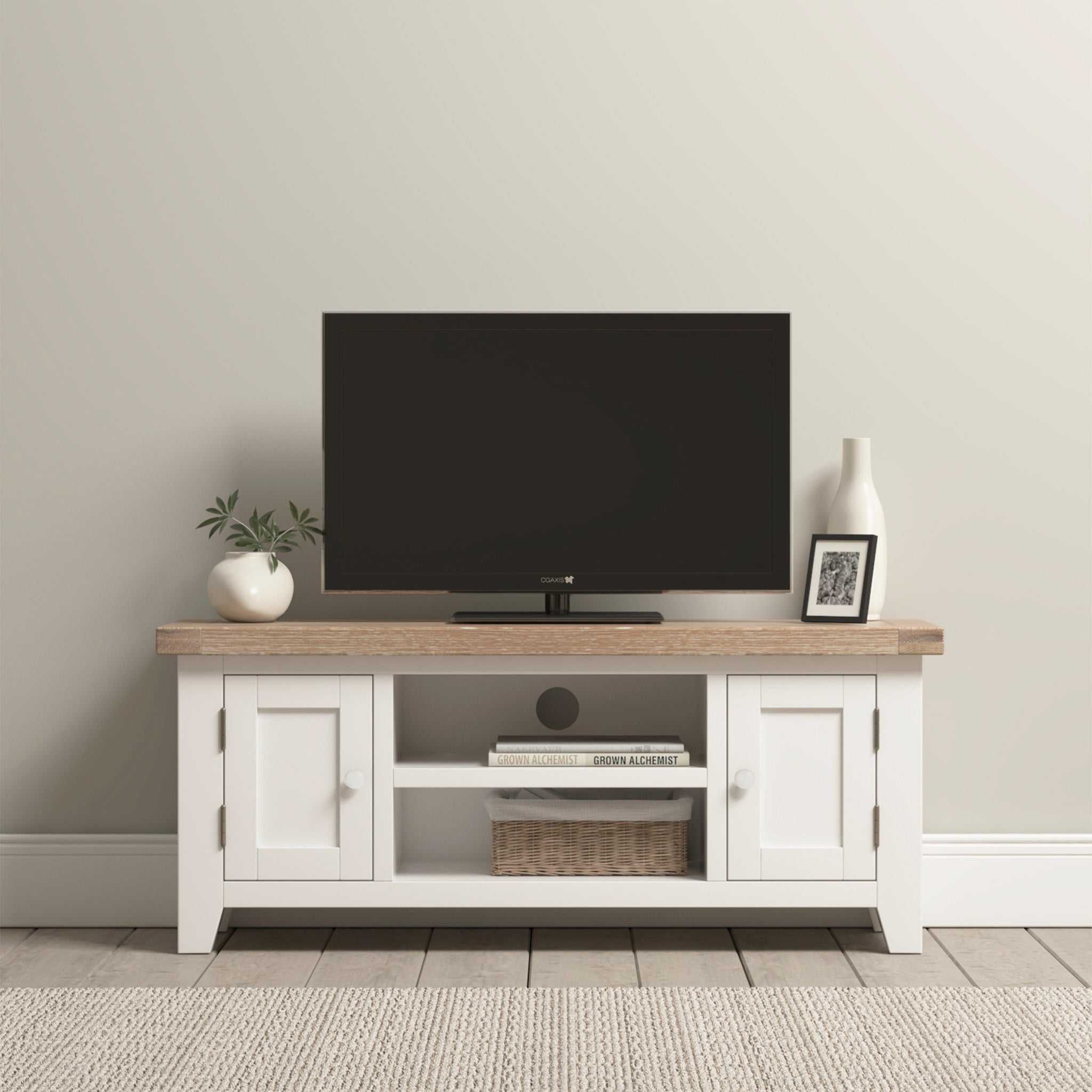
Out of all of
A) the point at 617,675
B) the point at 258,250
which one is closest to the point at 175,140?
the point at 258,250

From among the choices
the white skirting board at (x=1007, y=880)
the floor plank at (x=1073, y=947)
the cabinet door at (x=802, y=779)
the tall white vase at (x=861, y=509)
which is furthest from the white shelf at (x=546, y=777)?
the floor plank at (x=1073, y=947)

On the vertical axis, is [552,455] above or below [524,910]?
above

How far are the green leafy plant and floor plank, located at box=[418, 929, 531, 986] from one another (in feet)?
2.86

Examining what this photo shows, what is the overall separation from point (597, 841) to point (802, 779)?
0.44m

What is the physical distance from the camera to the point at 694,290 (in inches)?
99.7

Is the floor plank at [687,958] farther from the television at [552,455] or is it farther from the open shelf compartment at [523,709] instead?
the television at [552,455]

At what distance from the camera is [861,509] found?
2.40 meters

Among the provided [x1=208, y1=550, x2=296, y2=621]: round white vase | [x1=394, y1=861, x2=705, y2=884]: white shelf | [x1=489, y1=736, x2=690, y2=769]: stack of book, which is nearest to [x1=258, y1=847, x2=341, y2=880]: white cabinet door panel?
[x1=394, y1=861, x2=705, y2=884]: white shelf

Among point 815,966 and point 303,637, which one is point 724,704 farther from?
point 303,637

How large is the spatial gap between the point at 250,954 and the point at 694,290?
1.74 metres

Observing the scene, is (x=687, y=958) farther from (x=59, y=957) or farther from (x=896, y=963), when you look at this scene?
(x=59, y=957)

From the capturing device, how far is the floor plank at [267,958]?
2.12 metres

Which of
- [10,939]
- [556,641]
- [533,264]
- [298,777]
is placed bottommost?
[10,939]

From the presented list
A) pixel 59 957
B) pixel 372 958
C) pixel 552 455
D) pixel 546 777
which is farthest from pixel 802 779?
pixel 59 957
